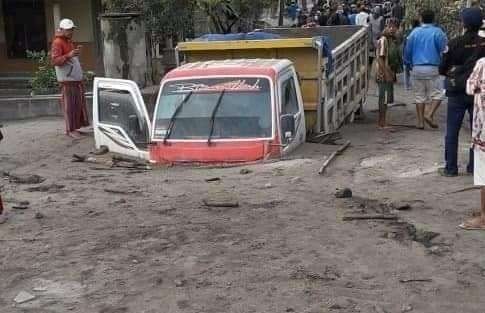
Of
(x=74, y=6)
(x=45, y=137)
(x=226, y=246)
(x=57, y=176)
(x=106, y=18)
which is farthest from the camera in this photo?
(x=74, y=6)

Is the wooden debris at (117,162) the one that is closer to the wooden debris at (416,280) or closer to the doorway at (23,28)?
the wooden debris at (416,280)

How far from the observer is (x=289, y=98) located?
10125mm

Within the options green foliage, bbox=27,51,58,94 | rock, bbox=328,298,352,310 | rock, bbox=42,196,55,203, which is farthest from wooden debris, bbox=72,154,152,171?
green foliage, bbox=27,51,58,94

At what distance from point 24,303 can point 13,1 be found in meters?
17.3

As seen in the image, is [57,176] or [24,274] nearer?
[24,274]

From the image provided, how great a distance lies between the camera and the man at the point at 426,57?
1173 centimetres

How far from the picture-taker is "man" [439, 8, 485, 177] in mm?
7863

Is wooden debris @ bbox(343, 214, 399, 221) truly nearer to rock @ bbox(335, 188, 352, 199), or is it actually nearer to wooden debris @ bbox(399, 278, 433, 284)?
rock @ bbox(335, 188, 352, 199)

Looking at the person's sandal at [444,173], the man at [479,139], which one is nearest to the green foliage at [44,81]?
the person's sandal at [444,173]

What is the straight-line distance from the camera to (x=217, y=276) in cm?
515

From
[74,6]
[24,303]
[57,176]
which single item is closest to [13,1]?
[74,6]

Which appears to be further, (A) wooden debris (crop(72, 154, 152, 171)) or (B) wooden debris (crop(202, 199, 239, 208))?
(A) wooden debris (crop(72, 154, 152, 171))

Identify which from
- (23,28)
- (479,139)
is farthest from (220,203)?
(23,28)

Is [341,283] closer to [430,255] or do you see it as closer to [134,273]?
[430,255]
